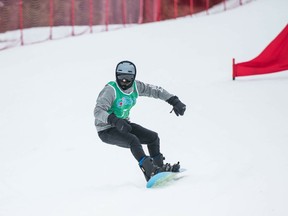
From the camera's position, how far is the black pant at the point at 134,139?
6.33m

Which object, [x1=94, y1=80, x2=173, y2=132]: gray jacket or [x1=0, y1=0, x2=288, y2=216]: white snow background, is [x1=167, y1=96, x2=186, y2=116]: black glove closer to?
[x1=94, y1=80, x2=173, y2=132]: gray jacket

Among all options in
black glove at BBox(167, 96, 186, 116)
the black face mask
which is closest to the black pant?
black glove at BBox(167, 96, 186, 116)

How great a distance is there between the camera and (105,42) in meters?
18.6

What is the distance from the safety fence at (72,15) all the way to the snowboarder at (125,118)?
42.4ft

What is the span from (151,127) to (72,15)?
434 inches

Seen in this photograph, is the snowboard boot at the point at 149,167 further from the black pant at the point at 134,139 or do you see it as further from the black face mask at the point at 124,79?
the black face mask at the point at 124,79

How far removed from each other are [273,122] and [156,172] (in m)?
3.54

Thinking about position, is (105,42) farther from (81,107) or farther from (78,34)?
(81,107)

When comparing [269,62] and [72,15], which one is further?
[72,15]

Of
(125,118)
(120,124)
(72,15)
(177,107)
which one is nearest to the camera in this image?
(120,124)

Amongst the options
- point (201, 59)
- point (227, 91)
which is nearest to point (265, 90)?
point (227, 91)

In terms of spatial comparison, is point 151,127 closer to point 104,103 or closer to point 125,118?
point 125,118

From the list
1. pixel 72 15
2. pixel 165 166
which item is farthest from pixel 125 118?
pixel 72 15

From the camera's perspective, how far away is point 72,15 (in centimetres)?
2019
